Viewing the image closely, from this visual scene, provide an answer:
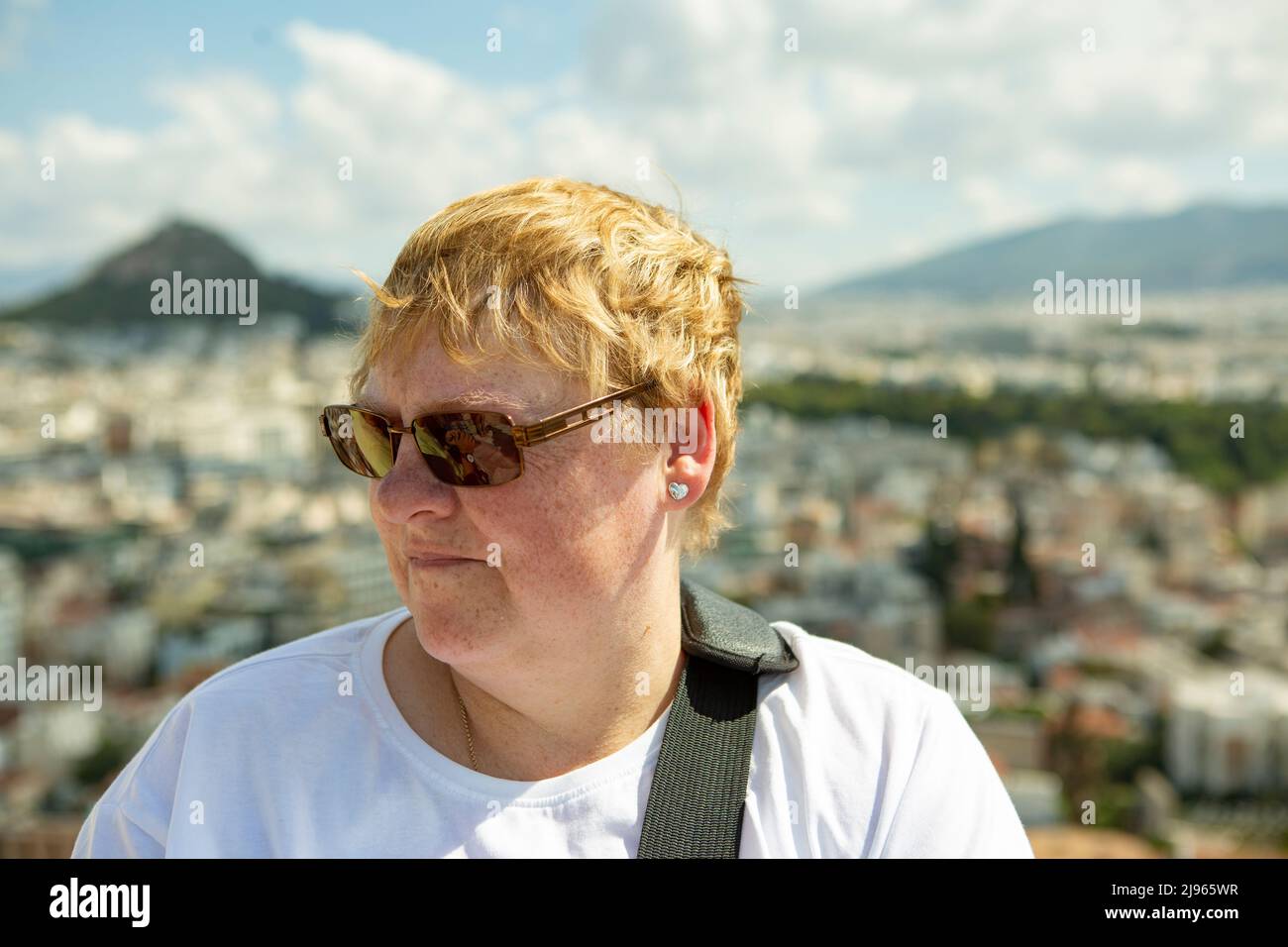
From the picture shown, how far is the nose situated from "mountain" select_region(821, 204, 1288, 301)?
51.1 metres

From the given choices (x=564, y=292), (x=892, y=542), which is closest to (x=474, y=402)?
(x=564, y=292)

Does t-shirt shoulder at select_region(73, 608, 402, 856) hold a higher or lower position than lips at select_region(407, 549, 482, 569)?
lower

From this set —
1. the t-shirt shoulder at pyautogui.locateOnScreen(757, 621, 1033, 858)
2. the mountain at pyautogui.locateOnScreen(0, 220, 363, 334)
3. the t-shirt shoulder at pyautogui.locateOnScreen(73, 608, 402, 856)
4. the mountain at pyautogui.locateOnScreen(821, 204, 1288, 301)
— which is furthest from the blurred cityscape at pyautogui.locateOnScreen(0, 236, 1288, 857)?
the t-shirt shoulder at pyautogui.locateOnScreen(757, 621, 1033, 858)

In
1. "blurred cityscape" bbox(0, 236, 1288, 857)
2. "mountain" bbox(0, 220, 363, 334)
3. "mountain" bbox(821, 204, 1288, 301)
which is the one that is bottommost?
"blurred cityscape" bbox(0, 236, 1288, 857)

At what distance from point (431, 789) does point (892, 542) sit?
3333cm

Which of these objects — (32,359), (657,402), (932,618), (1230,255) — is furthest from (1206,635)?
(32,359)

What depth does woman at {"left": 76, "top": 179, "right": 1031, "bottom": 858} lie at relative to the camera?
3.59 feet

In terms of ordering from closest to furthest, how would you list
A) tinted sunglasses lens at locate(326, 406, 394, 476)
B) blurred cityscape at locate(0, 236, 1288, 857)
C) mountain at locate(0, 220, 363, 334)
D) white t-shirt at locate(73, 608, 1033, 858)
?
1. white t-shirt at locate(73, 608, 1033, 858)
2. tinted sunglasses lens at locate(326, 406, 394, 476)
3. blurred cityscape at locate(0, 236, 1288, 857)
4. mountain at locate(0, 220, 363, 334)

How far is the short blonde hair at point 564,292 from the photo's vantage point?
1.13 m

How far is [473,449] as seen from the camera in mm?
1110

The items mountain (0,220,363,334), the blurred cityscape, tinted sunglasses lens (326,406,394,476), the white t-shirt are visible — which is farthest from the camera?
mountain (0,220,363,334)

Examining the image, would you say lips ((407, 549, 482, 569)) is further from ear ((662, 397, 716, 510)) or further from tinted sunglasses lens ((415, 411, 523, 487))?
ear ((662, 397, 716, 510))

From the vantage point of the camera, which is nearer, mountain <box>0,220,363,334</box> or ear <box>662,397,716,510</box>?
ear <box>662,397,716,510</box>
